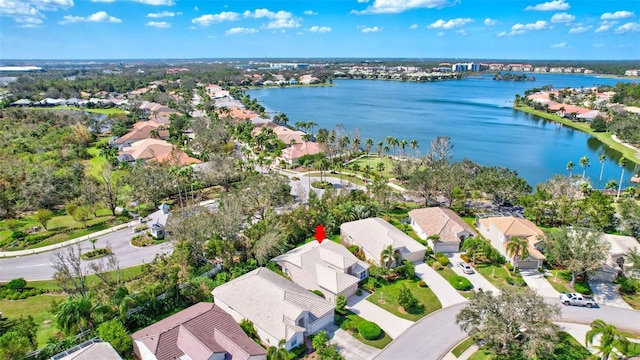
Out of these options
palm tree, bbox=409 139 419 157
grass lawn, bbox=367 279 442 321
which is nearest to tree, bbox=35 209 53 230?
grass lawn, bbox=367 279 442 321

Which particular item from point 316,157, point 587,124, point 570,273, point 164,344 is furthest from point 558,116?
point 164,344

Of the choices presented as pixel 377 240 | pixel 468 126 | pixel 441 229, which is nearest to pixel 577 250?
pixel 441 229

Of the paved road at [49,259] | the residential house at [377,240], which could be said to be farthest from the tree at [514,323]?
the paved road at [49,259]

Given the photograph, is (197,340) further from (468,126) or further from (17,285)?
(468,126)

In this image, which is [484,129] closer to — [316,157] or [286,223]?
[316,157]

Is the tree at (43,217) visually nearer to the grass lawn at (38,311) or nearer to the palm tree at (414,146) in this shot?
the grass lawn at (38,311)

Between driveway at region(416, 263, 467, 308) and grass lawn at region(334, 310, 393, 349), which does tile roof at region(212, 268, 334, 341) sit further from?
driveway at region(416, 263, 467, 308)
